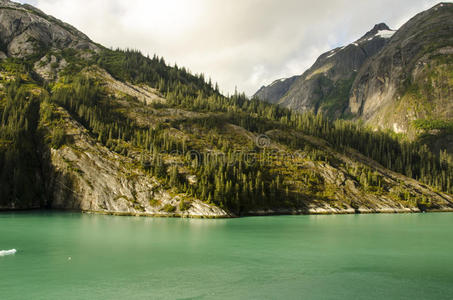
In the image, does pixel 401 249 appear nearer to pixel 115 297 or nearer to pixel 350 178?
pixel 115 297

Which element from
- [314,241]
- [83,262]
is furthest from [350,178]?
[83,262]

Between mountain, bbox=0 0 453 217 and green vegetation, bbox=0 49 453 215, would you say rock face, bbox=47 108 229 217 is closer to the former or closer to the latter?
mountain, bbox=0 0 453 217

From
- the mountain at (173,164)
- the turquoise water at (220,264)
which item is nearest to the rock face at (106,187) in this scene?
the mountain at (173,164)

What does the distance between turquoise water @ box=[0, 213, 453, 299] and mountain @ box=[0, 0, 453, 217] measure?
3973 centimetres

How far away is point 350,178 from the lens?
138625mm

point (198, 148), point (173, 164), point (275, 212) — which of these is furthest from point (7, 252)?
point (198, 148)

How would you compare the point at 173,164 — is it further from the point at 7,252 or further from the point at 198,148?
the point at 7,252

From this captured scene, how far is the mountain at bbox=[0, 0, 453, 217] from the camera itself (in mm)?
107750

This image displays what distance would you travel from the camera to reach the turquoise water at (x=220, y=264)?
31000 millimetres

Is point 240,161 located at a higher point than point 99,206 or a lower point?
higher

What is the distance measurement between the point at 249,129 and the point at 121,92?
75.8 m

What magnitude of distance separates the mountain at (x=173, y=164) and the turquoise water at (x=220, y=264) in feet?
130

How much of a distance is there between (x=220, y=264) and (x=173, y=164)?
3134 inches

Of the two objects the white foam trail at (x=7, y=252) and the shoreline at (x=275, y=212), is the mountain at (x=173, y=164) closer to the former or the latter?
the shoreline at (x=275, y=212)
